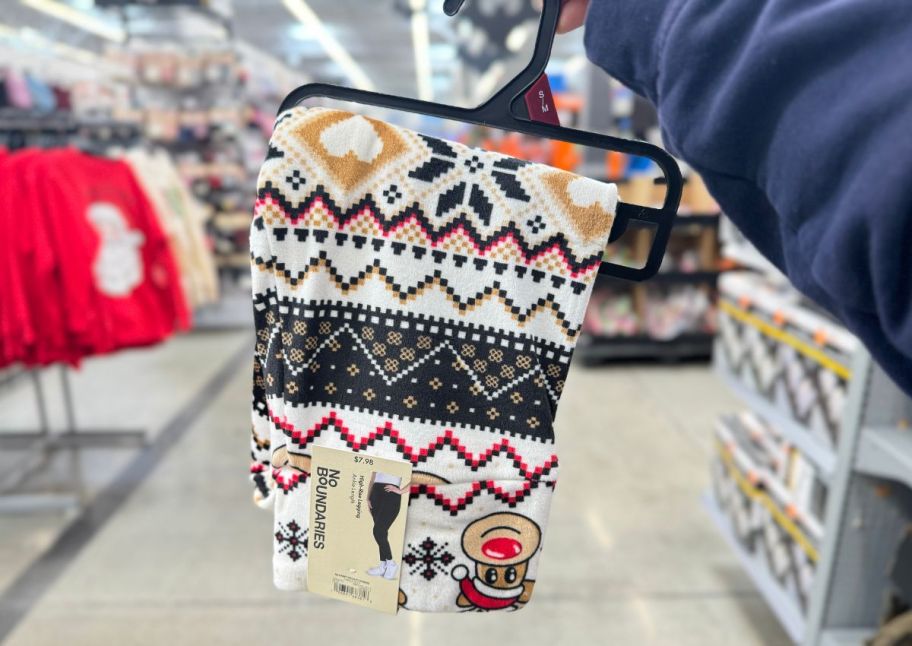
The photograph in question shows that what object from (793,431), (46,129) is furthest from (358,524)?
(46,129)

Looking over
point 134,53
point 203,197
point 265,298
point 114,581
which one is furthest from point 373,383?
point 134,53

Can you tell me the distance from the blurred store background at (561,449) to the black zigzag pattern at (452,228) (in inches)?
8.7

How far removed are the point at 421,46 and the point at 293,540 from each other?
538 inches

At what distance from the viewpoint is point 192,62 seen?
539 centimetres

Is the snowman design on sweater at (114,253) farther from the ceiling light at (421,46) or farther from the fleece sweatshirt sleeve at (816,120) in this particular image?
the ceiling light at (421,46)

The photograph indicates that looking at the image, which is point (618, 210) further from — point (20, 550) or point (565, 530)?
point (20, 550)

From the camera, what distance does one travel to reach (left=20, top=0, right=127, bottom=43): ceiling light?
7887mm

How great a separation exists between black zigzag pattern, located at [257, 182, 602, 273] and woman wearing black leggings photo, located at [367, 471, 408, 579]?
0.20 meters

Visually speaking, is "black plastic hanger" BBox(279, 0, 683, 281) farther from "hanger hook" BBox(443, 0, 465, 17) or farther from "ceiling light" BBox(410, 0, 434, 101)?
"ceiling light" BBox(410, 0, 434, 101)

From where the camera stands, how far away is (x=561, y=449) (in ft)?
10.9

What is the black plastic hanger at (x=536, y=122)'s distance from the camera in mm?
526

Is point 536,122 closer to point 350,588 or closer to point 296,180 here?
point 296,180

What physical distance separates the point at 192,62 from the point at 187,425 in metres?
3.28

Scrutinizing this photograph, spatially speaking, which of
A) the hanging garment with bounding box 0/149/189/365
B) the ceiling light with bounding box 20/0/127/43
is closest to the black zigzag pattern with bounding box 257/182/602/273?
the hanging garment with bounding box 0/149/189/365
